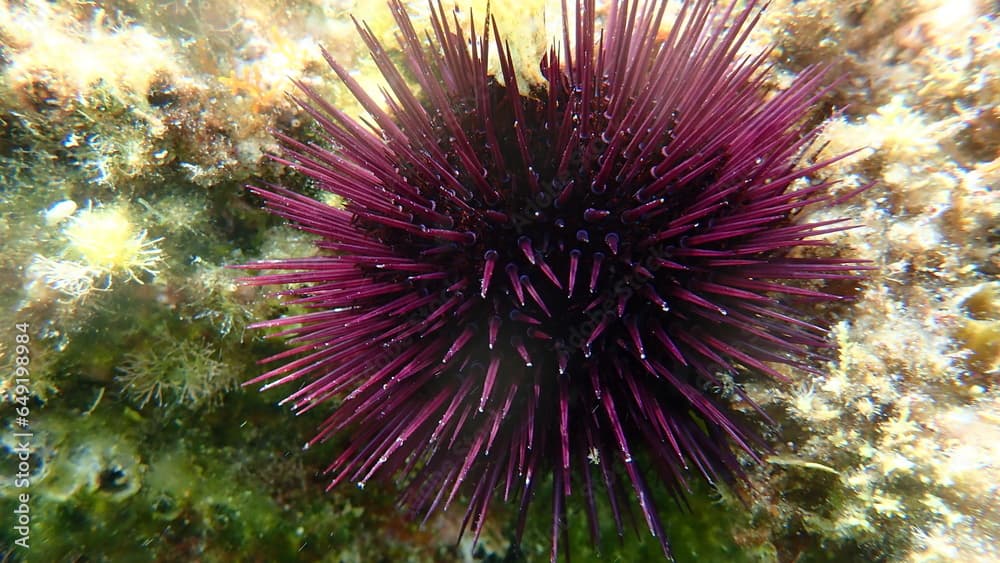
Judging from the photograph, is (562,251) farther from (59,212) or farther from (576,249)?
(59,212)

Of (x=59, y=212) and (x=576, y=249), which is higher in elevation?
(x=576, y=249)

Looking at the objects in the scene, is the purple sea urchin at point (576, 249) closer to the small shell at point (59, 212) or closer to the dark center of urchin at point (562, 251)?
the dark center of urchin at point (562, 251)

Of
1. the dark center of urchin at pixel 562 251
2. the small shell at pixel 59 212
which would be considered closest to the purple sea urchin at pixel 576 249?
the dark center of urchin at pixel 562 251

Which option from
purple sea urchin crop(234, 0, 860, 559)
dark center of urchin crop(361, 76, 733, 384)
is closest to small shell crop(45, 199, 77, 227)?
purple sea urchin crop(234, 0, 860, 559)

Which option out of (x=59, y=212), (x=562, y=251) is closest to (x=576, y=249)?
(x=562, y=251)

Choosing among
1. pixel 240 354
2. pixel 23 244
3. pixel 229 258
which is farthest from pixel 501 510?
pixel 23 244

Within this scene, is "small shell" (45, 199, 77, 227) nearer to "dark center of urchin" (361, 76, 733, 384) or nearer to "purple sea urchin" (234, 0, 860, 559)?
"purple sea urchin" (234, 0, 860, 559)

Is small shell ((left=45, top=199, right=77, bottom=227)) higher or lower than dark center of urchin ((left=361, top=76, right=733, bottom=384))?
lower

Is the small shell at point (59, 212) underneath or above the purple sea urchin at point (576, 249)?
underneath
